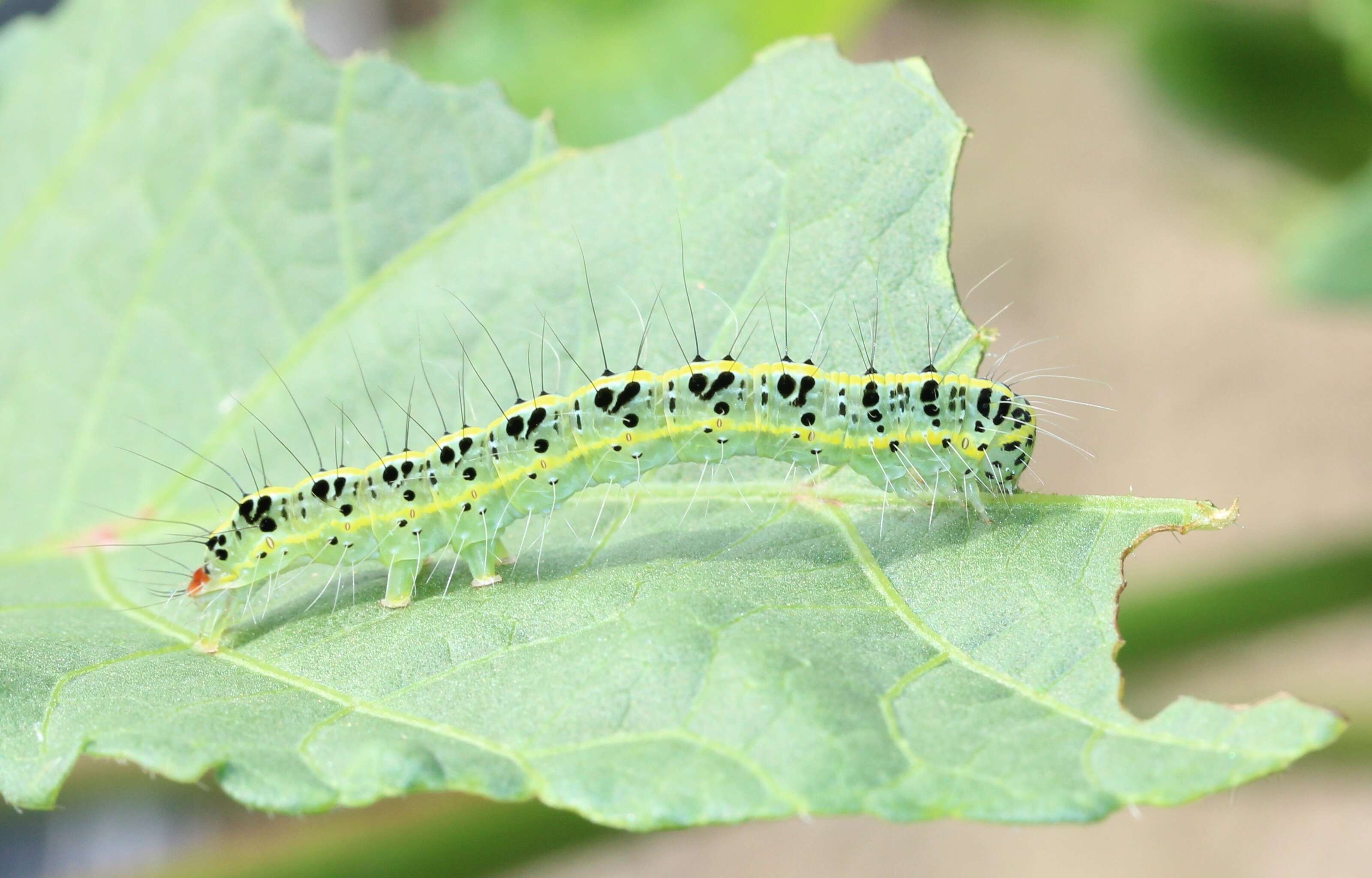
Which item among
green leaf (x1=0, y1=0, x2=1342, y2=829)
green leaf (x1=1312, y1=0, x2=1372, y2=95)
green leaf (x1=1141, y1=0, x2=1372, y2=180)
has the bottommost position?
green leaf (x1=0, y1=0, x2=1342, y2=829)

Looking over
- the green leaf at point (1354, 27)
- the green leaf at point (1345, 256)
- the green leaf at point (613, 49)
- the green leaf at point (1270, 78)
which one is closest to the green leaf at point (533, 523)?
the green leaf at point (613, 49)

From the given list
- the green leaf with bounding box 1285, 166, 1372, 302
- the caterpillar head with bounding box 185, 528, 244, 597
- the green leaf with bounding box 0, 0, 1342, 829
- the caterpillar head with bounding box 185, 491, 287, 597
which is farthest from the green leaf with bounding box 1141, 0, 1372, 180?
the caterpillar head with bounding box 185, 528, 244, 597

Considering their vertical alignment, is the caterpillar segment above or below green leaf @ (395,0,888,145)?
below

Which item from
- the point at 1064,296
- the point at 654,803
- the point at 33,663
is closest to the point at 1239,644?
the point at 654,803

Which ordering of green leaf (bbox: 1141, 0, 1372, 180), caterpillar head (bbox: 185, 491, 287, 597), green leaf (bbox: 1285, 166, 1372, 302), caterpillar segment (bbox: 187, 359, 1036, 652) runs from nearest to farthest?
caterpillar segment (bbox: 187, 359, 1036, 652) < caterpillar head (bbox: 185, 491, 287, 597) < green leaf (bbox: 1285, 166, 1372, 302) < green leaf (bbox: 1141, 0, 1372, 180)

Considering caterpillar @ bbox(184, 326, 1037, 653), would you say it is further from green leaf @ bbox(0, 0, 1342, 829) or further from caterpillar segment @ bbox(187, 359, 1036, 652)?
green leaf @ bbox(0, 0, 1342, 829)

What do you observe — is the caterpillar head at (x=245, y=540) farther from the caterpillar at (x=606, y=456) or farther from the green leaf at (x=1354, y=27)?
the green leaf at (x=1354, y=27)
